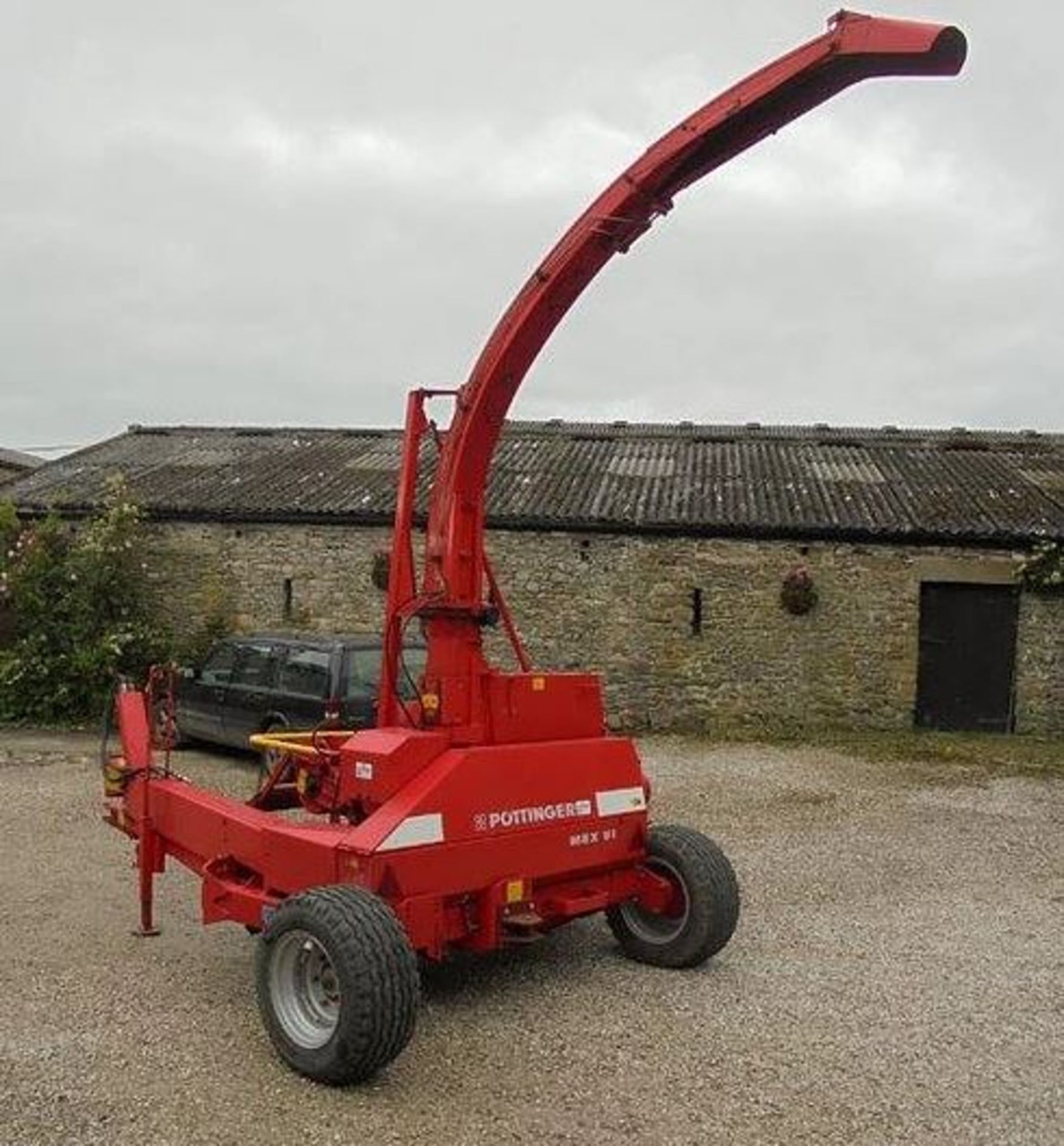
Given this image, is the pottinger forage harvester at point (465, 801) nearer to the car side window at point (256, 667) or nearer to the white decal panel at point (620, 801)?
the white decal panel at point (620, 801)

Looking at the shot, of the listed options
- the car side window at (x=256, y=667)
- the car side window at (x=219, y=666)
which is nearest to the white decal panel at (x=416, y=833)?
the car side window at (x=256, y=667)

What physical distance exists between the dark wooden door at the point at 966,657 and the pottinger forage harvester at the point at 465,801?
10151 millimetres

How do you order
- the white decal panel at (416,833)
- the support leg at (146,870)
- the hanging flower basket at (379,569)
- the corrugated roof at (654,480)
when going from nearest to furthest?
the white decal panel at (416,833), the support leg at (146,870), the corrugated roof at (654,480), the hanging flower basket at (379,569)

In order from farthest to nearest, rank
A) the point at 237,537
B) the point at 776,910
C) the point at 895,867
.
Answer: the point at 237,537 → the point at 895,867 → the point at 776,910

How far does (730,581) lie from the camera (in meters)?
15.2

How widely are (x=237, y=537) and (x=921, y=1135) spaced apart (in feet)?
45.1

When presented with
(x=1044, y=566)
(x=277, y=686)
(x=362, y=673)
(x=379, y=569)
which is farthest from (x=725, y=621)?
(x=277, y=686)

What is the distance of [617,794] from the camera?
5.62m

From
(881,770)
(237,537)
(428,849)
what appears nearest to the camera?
(428,849)

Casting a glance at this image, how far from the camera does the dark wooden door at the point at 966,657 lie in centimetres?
1490

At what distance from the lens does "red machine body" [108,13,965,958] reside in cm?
481

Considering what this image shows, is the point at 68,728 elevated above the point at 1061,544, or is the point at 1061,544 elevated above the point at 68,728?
the point at 1061,544

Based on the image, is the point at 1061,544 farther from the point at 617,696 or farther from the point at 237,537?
the point at 237,537

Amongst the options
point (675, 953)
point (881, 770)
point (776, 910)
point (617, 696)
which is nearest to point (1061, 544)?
point (881, 770)
